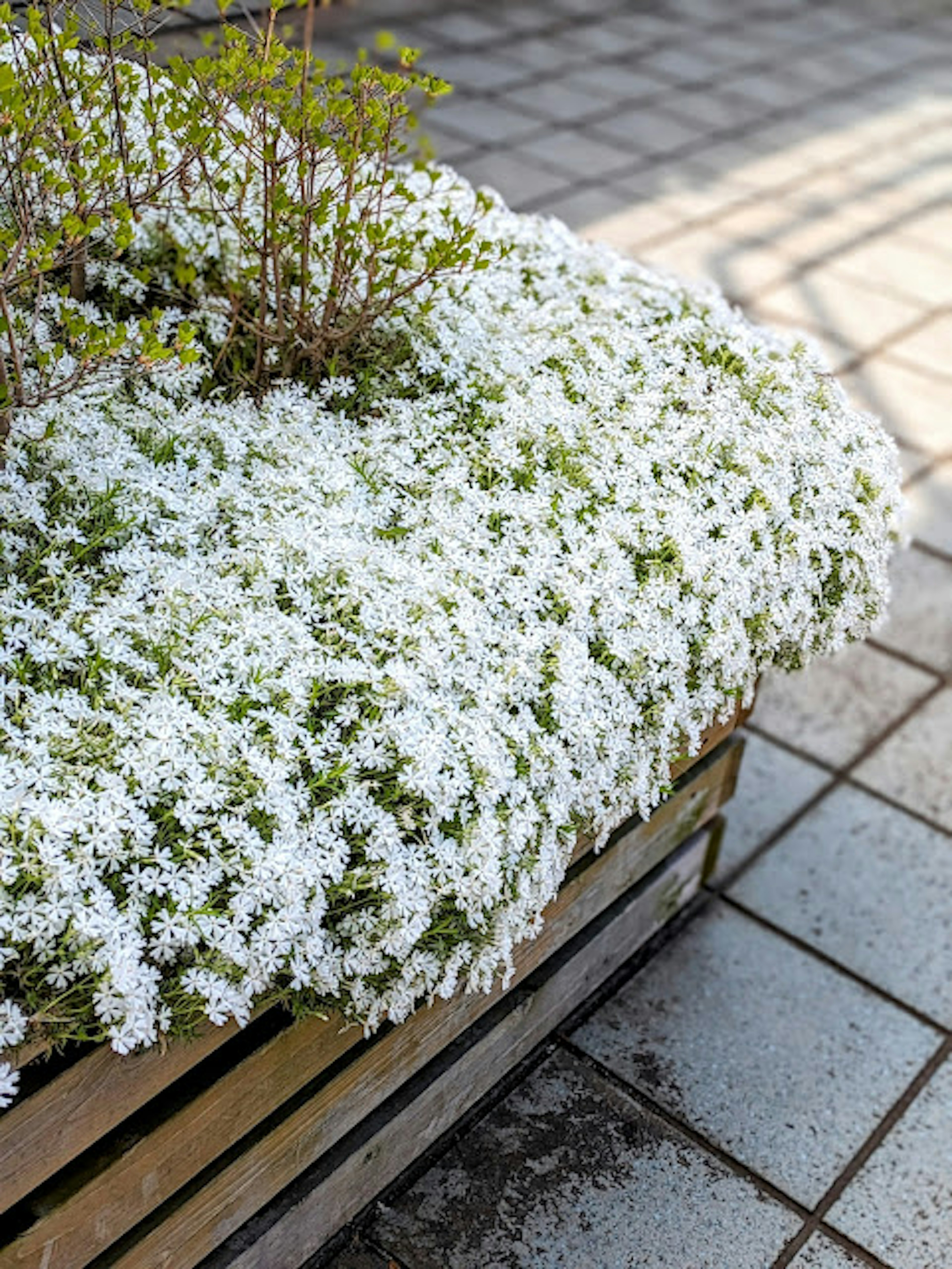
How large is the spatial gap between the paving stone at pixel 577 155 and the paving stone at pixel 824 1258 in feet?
14.8

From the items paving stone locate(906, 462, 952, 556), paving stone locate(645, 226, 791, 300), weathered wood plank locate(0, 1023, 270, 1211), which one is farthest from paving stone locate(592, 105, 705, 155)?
weathered wood plank locate(0, 1023, 270, 1211)

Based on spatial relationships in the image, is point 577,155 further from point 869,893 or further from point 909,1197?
point 909,1197

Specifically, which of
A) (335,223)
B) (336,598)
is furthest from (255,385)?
(336,598)

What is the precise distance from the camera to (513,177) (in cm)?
548

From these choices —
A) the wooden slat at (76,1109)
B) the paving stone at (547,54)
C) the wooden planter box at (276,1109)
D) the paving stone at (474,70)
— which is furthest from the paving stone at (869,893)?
the paving stone at (547,54)

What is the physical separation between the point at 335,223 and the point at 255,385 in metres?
0.43

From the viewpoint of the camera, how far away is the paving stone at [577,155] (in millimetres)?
5668

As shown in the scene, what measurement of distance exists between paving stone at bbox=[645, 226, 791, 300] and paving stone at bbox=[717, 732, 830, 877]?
228 cm

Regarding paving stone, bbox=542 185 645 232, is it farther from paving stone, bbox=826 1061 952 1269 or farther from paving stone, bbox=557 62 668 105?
paving stone, bbox=826 1061 952 1269

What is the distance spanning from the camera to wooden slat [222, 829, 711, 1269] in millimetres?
1817

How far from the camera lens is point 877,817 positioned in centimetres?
286

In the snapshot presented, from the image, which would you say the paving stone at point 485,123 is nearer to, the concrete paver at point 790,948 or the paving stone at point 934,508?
the concrete paver at point 790,948

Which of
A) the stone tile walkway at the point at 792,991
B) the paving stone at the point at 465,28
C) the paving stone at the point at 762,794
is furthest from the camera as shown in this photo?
the paving stone at the point at 465,28

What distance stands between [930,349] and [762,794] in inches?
91.5
